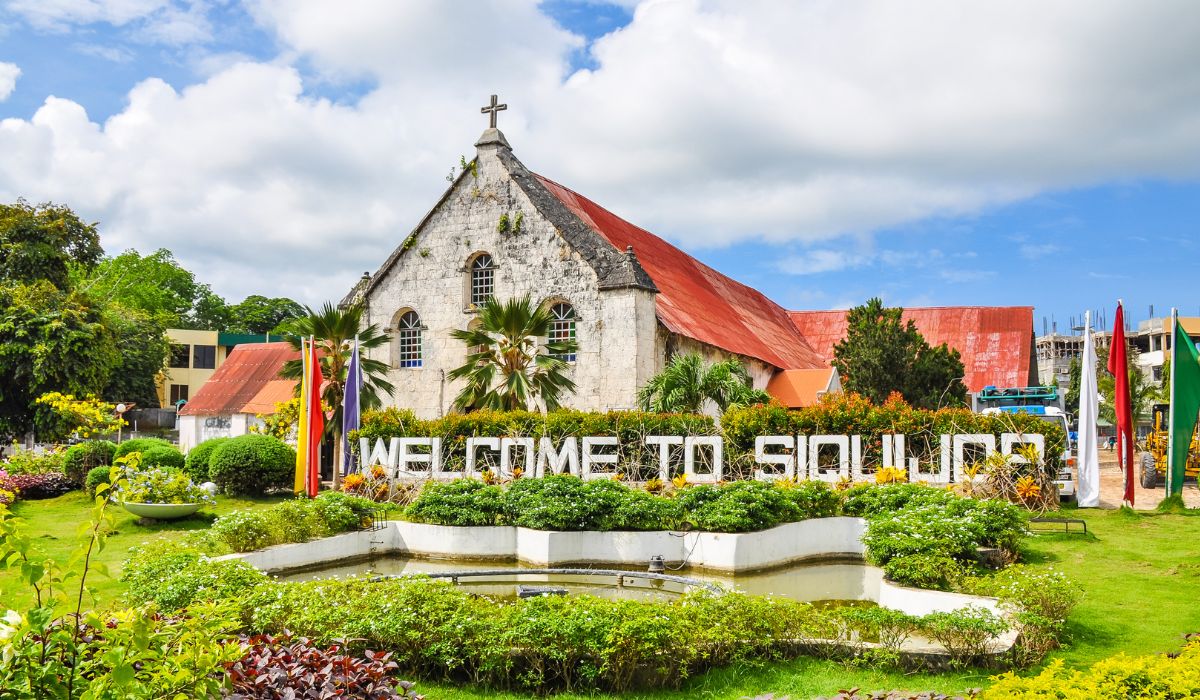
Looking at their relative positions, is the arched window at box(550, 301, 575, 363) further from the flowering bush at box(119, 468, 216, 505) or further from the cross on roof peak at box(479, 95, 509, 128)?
the flowering bush at box(119, 468, 216, 505)

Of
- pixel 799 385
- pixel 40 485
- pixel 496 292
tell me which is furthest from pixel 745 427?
pixel 40 485

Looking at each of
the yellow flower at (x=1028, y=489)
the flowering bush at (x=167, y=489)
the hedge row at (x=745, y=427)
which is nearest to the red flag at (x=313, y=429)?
the hedge row at (x=745, y=427)

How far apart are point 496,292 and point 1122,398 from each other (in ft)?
55.2

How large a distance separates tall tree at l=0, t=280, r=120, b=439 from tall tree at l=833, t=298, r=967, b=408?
25.9 m

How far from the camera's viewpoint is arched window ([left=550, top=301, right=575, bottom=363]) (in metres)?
26.2

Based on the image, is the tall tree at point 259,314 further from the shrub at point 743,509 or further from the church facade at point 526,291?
the shrub at point 743,509

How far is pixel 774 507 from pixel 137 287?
216 feet

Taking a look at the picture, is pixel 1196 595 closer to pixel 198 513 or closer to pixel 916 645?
pixel 916 645

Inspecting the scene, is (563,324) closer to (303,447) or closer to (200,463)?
(303,447)

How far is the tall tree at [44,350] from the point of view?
31.7 m

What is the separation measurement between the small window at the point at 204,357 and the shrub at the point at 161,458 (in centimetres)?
4334

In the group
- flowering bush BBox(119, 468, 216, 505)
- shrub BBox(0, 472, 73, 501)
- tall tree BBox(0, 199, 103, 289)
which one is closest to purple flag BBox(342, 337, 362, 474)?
flowering bush BBox(119, 468, 216, 505)

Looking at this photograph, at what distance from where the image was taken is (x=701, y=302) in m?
32.2

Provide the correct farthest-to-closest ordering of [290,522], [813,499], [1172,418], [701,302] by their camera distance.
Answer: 1. [701,302]
2. [1172,418]
3. [813,499]
4. [290,522]
